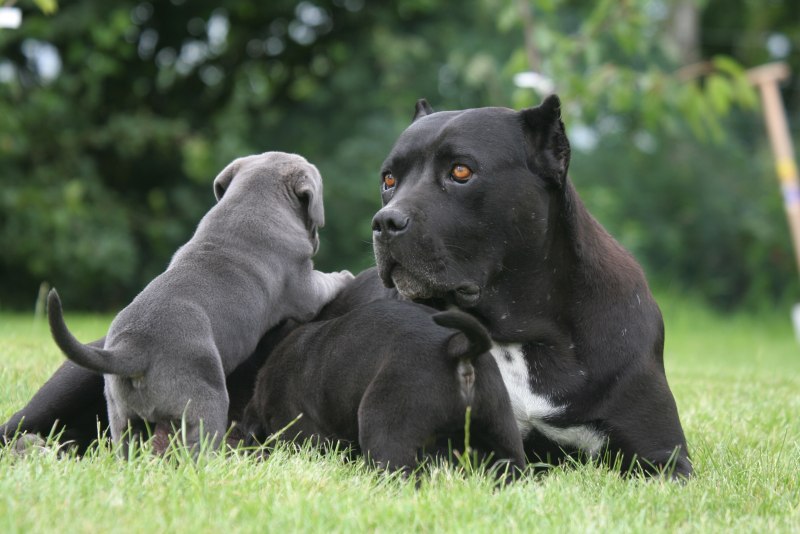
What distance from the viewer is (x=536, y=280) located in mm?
3705

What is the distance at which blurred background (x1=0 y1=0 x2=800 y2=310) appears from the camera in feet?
40.8

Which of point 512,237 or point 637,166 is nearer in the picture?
point 512,237

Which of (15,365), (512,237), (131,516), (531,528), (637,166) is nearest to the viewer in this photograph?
(131,516)

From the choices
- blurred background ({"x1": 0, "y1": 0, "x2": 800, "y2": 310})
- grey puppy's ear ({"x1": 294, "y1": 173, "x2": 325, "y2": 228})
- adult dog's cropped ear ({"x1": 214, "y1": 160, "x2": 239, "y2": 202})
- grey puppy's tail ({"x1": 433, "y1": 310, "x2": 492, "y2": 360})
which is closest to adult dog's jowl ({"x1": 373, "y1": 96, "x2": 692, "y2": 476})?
grey puppy's tail ({"x1": 433, "y1": 310, "x2": 492, "y2": 360})

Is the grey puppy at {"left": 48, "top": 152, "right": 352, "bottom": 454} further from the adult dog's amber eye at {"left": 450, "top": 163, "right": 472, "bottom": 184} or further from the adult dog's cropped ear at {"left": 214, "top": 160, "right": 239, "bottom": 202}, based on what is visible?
the adult dog's amber eye at {"left": 450, "top": 163, "right": 472, "bottom": 184}

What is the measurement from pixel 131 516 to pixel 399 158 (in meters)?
1.78

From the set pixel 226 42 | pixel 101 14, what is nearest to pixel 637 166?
pixel 226 42

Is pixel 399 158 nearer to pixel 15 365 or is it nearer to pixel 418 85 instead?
pixel 15 365

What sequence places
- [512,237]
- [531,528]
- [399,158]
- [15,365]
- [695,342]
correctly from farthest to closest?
[695,342], [15,365], [399,158], [512,237], [531,528]

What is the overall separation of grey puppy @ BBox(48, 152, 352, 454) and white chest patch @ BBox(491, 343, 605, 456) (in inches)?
37.8

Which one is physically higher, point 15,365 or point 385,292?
point 385,292

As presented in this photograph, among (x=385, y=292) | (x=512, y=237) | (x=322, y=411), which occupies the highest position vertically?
(x=512, y=237)

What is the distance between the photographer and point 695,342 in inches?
465

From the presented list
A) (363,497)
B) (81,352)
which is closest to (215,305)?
(81,352)
